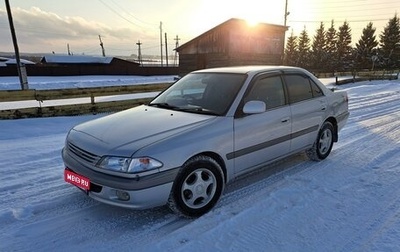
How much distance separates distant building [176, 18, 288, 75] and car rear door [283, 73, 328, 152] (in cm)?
1933

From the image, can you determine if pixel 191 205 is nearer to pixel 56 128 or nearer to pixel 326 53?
pixel 56 128

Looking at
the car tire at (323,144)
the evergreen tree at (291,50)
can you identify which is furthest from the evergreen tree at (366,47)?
the car tire at (323,144)

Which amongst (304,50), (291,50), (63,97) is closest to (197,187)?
(63,97)

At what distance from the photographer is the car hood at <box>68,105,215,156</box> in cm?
306

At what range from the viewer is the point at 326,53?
51438 mm

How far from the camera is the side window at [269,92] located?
4.03m

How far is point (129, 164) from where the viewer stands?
2914 millimetres

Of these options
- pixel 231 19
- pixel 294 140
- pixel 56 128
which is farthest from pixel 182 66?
pixel 294 140

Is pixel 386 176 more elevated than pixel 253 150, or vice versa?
pixel 253 150

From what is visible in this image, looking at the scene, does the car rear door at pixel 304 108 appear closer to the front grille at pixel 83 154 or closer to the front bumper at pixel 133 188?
the front bumper at pixel 133 188

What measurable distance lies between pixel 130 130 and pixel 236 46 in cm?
2201

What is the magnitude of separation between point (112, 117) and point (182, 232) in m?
1.81

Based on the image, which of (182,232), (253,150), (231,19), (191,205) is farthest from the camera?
(231,19)

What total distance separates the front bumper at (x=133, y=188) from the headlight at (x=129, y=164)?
8 centimetres
